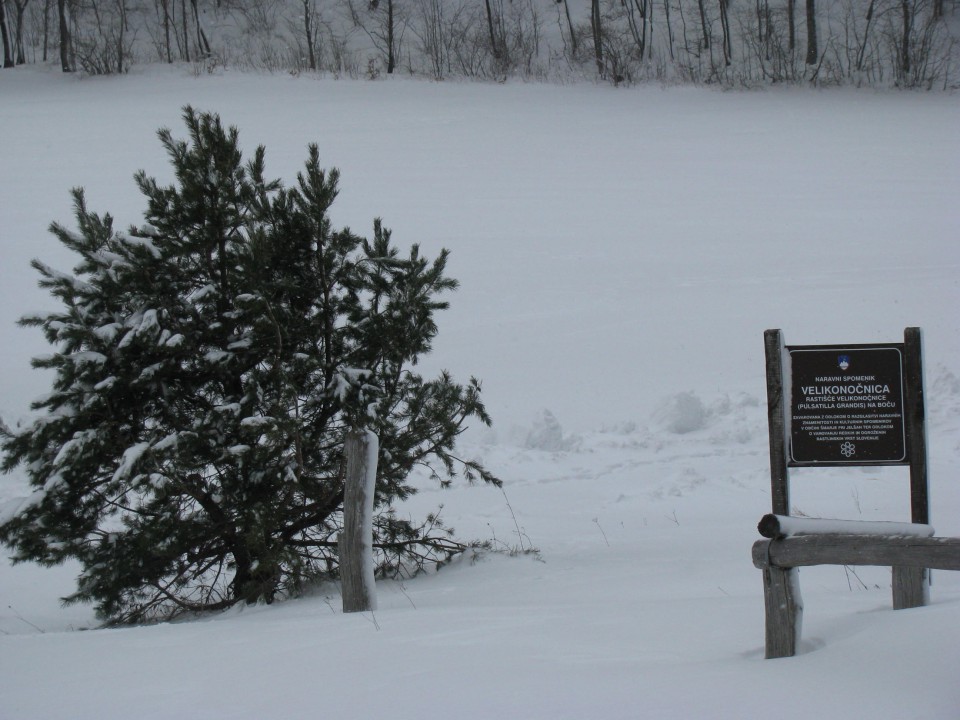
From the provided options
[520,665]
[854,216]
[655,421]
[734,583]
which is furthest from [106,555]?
[854,216]

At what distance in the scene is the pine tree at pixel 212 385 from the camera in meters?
6.61

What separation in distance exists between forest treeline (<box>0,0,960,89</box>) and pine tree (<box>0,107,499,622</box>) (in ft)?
94.2

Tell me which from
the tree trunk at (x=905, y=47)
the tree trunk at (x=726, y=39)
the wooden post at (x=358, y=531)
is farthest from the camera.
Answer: the tree trunk at (x=726, y=39)

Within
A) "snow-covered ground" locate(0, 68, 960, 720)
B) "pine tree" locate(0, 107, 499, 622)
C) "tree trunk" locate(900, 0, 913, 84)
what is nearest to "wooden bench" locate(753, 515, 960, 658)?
"snow-covered ground" locate(0, 68, 960, 720)

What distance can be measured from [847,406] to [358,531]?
319cm

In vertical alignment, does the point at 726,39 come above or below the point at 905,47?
above

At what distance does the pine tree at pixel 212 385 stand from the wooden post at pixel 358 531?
0.72 m

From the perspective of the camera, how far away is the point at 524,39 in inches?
1542

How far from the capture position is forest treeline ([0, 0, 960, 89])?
3447cm

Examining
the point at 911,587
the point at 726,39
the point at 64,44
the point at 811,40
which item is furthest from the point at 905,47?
the point at 911,587

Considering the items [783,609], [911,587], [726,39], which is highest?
[726,39]

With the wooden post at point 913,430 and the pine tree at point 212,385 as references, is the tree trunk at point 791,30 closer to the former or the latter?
the pine tree at point 212,385

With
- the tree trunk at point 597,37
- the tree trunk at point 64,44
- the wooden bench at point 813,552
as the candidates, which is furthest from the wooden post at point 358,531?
the tree trunk at point 64,44

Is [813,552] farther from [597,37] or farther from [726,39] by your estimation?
[726,39]
